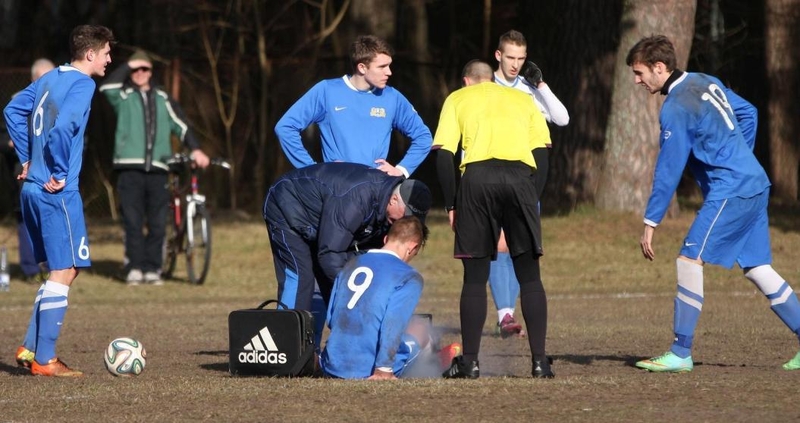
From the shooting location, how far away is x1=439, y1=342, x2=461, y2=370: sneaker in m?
8.88

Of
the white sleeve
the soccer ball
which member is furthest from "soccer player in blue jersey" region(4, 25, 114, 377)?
the white sleeve

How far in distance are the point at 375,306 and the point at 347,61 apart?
54.4 ft

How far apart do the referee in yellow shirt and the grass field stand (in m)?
0.35

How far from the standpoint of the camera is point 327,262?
27.5 feet

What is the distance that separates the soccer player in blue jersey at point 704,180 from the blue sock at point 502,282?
7.32 ft

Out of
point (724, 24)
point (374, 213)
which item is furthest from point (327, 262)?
point (724, 24)

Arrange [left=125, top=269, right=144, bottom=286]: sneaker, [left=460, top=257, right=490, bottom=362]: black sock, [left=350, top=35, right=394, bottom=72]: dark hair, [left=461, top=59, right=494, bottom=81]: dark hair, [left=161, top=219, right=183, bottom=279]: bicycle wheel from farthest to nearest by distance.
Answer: [left=125, top=269, right=144, bottom=286]: sneaker
[left=161, top=219, right=183, bottom=279]: bicycle wheel
[left=461, top=59, right=494, bottom=81]: dark hair
[left=350, top=35, right=394, bottom=72]: dark hair
[left=460, top=257, right=490, bottom=362]: black sock

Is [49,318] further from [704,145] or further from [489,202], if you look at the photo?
[704,145]

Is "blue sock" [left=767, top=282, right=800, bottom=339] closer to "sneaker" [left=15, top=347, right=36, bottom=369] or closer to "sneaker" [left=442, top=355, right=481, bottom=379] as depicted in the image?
"sneaker" [left=442, top=355, right=481, bottom=379]

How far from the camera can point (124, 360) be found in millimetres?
8680

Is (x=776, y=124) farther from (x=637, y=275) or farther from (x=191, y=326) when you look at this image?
(x=191, y=326)

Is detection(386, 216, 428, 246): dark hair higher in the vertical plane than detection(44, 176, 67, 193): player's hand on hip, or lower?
lower

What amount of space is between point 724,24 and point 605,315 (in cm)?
1476

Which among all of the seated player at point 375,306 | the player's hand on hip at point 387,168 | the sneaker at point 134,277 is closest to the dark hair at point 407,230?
the seated player at point 375,306
